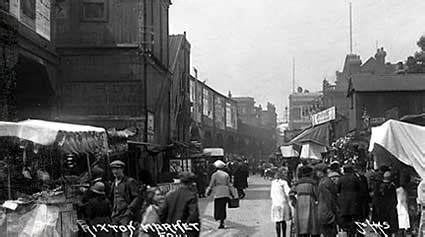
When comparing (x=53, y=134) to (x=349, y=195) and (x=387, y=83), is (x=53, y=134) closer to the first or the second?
(x=349, y=195)

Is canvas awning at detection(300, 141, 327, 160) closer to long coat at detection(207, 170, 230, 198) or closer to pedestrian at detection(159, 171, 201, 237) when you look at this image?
long coat at detection(207, 170, 230, 198)

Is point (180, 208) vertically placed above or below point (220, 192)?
above

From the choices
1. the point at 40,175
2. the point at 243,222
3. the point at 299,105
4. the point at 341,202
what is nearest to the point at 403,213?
the point at 341,202

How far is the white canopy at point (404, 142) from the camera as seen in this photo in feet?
42.4

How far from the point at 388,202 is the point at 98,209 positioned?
19.3 feet

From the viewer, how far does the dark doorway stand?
2124cm

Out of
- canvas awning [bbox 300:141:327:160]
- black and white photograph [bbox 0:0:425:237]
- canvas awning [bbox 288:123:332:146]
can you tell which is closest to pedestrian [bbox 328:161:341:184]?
black and white photograph [bbox 0:0:425:237]

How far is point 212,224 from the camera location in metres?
19.0

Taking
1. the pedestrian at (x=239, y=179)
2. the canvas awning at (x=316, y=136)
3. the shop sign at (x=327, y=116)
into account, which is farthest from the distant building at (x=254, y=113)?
the pedestrian at (x=239, y=179)

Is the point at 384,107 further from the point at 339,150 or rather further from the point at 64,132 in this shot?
the point at 64,132

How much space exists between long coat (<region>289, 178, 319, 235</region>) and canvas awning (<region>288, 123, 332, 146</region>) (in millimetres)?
19010

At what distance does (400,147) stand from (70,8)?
53.6 ft

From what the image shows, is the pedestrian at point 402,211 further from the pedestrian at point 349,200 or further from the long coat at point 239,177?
the long coat at point 239,177

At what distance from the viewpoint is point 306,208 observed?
40.8 feet
